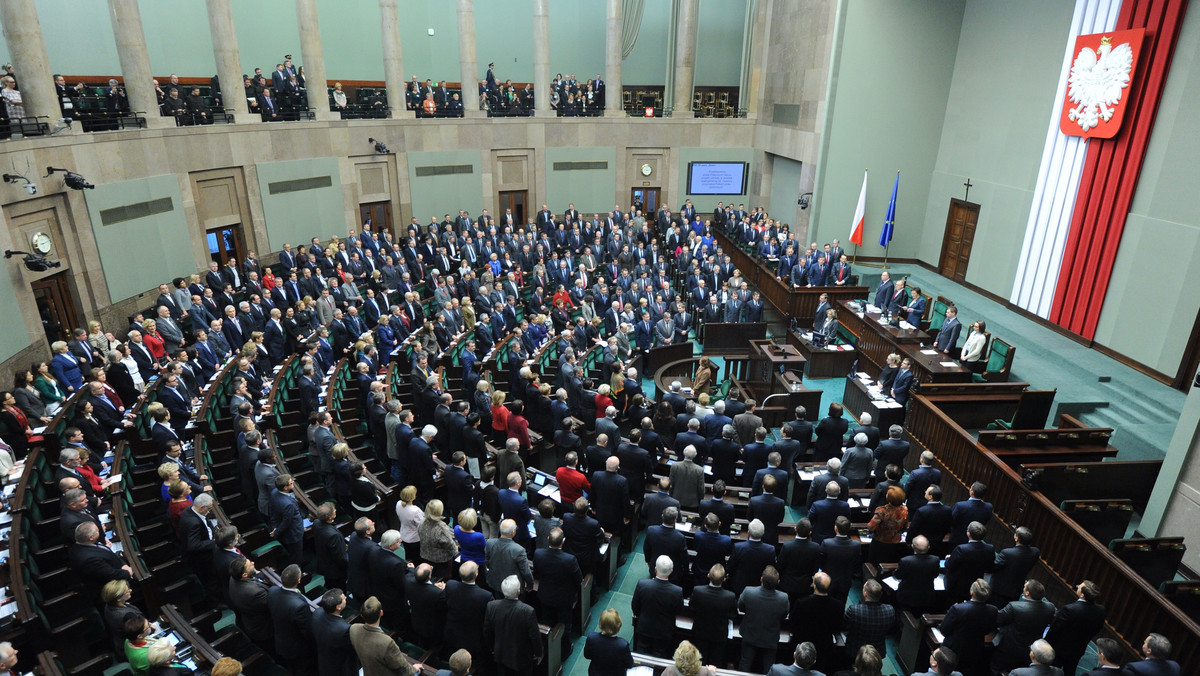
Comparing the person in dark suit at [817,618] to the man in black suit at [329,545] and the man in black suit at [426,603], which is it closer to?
the man in black suit at [426,603]

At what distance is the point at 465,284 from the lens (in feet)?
45.9

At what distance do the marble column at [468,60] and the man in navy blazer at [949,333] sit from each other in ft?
48.1

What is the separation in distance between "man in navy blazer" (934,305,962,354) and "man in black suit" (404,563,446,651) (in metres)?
9.27

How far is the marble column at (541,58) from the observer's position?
776 inches

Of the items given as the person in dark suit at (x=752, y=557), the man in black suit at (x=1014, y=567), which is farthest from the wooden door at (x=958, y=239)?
the person in dark suit at (x=752, y=557)

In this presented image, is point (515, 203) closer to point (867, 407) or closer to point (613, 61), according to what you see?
point (613, 61)

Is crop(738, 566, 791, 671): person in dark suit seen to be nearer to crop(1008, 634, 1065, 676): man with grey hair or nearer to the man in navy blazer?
crop(1008, 634, 1065, 676): man with grey hair

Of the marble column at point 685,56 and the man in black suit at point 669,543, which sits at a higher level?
the marble column at point 685,56

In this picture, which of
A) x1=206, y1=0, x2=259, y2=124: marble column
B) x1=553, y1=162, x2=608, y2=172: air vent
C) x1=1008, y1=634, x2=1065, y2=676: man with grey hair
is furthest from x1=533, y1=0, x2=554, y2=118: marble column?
x1=1008, y1=634, x2=1065, y2=676: man with grey hair

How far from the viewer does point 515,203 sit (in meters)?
21.6

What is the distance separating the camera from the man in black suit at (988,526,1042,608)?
5.56 meters

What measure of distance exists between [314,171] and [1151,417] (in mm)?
18012

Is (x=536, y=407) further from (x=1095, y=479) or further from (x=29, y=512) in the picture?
(x=1095, y=479)

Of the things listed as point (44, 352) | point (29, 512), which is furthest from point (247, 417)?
point (44, 352)
